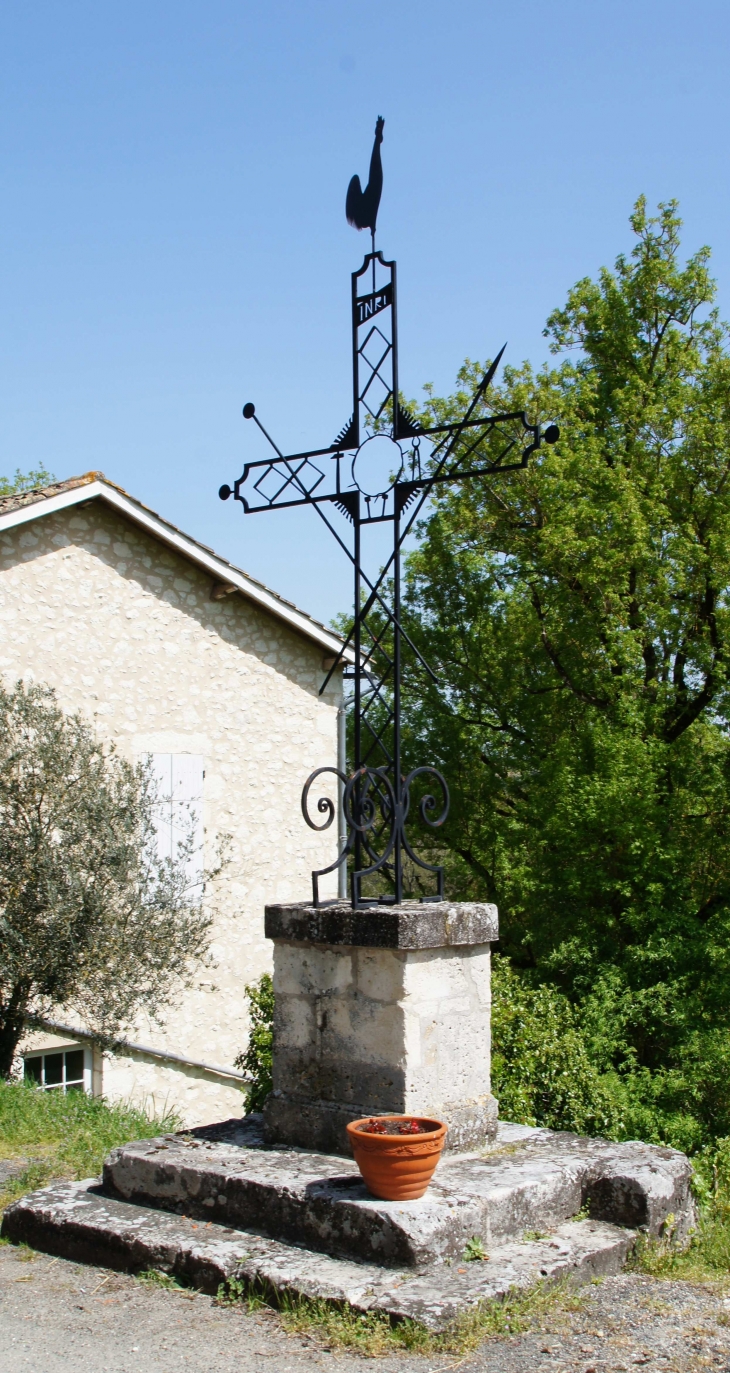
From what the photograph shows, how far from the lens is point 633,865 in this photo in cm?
1373

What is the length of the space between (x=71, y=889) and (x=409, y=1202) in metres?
4.53

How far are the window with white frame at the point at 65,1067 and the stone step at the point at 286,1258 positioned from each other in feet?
17.5

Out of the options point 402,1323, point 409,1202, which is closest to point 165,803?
point 409,1202

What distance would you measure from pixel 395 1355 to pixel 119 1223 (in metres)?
1.44

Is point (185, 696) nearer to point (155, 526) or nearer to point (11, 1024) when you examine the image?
point (155, 526)

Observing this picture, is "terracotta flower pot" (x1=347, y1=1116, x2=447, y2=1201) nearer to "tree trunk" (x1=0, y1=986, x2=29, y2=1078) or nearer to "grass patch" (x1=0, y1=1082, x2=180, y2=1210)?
"grass patch" (x1=0, y1=1082, x2=180, y2=1210)

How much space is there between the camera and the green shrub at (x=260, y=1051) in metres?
7.25

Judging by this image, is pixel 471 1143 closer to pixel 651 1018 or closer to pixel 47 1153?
pixel 47 1153

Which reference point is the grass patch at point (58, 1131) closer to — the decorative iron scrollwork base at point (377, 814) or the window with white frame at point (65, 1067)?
the decorative iron scrollwork base at point (377, 814)

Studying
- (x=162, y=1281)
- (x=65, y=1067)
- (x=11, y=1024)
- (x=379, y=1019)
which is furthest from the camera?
(x=65, y=1067)

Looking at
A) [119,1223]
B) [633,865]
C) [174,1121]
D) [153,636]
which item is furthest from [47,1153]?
[633,865]

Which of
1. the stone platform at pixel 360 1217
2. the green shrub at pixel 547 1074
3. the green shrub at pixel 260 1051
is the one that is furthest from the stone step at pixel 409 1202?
the green shrub at pixel 547 1074

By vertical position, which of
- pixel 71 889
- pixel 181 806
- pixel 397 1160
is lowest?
pixel 397 1160

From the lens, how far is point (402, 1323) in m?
3.40
